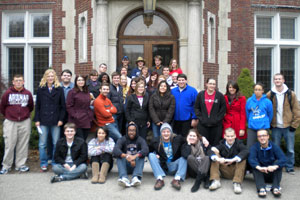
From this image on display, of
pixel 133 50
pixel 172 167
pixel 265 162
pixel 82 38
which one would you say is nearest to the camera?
pixel 265 162

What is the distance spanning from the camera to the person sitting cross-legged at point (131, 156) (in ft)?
16.9

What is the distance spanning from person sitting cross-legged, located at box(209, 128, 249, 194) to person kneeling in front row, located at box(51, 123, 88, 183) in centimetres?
218

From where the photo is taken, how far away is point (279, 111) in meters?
5.99

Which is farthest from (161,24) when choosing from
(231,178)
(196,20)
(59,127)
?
(231,178)

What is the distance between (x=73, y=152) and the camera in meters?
5.57

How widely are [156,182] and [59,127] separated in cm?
217

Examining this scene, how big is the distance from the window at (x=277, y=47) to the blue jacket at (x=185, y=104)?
556 centimetres

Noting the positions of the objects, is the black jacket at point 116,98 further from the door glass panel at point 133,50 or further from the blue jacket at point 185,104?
the door glass panel at point 133,50

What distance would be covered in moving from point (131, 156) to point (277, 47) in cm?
773

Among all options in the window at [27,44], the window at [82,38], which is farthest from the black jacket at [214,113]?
the window at [27,44]

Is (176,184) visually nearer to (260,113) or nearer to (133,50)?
(260,113)

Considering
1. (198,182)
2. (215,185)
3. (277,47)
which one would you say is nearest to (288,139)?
(215,185)

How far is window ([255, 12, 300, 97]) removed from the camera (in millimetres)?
10859

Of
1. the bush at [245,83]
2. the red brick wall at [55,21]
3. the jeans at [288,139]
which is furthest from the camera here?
the red brick wall at [55,21]
